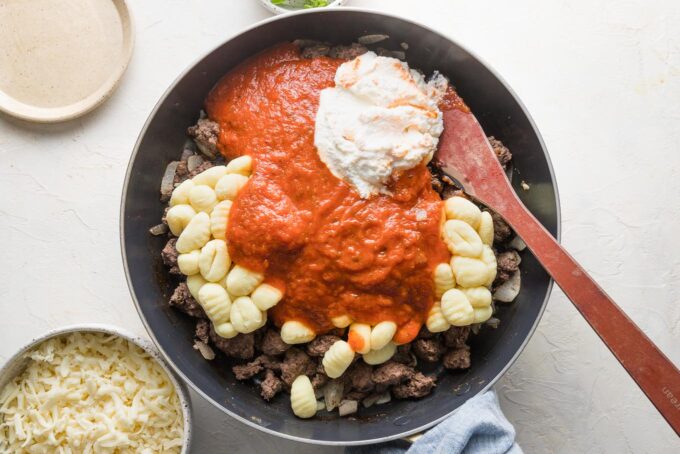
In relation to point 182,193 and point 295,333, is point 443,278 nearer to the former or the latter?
point 295,333

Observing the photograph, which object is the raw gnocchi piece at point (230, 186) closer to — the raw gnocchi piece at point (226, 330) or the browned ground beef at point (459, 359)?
the raw gnocchi piece at point (226, 330)

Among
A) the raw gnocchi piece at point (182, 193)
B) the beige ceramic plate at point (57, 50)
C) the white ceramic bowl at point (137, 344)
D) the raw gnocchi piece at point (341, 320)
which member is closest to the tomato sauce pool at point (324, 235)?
the raw gnocchi piece at point (341, 320)

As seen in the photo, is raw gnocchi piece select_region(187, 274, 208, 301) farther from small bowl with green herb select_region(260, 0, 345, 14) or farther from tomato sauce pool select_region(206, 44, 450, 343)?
small bowl with green herb select_region(260, 0, 345, 14)

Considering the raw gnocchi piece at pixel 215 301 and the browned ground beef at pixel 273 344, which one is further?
the browned ground beef at pixel 273 344

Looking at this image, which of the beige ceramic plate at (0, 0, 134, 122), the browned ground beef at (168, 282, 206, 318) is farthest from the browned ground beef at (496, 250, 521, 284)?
the beige ceramic plate at (0, 0, 134, 122)

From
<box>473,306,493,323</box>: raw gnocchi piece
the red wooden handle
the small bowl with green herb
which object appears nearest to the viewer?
the red wooden handle

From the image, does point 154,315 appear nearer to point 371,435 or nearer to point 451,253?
point 371,435
